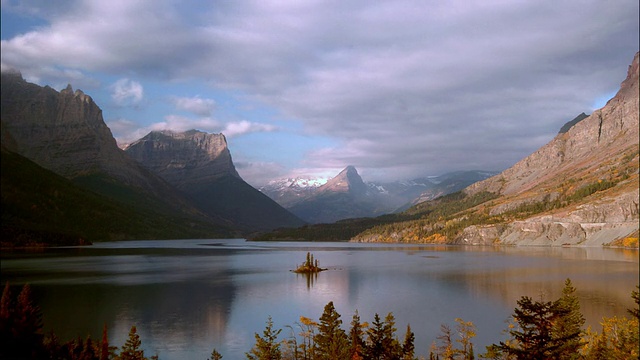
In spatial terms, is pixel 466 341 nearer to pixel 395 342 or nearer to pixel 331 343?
pixel 395 342

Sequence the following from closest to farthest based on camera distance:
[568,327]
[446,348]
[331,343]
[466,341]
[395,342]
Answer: [331,343] < [568,327] < [395,342] < [446,348] < [466,341]

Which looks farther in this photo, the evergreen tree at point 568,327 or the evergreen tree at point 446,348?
the evergreen tree at point 446,348

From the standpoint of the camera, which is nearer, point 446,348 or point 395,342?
point 395,342

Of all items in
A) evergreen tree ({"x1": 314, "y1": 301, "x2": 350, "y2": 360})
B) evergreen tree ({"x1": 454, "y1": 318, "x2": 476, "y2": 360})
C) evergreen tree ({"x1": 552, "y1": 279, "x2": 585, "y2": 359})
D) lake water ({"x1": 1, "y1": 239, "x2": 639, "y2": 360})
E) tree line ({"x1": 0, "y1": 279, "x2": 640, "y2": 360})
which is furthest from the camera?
lake water ({"x1": 1, "y1": 239, "x2": 639, "y2": 360})

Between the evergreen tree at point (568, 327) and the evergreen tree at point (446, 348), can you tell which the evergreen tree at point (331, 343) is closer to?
the evergreen tree at point (446, 348)

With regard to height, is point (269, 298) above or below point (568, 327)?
below

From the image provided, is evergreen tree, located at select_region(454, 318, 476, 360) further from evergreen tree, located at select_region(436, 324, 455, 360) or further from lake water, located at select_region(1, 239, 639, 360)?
lake water, located at select_region(1, 239, 639, 360)

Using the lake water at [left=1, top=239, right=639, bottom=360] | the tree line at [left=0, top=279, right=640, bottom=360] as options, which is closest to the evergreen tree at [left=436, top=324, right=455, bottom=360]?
the tree line at [left=0, top=279, right=640, bottom=360]

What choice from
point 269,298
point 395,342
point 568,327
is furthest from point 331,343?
point 269,298

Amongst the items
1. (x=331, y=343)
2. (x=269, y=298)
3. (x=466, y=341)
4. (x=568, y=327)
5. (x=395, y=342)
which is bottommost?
(x=269, y=298)

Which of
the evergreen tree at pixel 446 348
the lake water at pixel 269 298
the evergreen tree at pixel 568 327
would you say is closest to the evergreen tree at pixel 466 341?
the evergreen tree at pixel 446 348

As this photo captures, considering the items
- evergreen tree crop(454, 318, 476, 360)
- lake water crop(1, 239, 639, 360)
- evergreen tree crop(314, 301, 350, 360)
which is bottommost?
lake water crop(1, 239, 639, 360)

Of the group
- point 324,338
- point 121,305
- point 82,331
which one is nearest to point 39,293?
point 121,305

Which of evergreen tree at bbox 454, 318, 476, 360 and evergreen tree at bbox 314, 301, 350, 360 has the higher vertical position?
evergreen tree at bbox 314, 301, 350, 360
